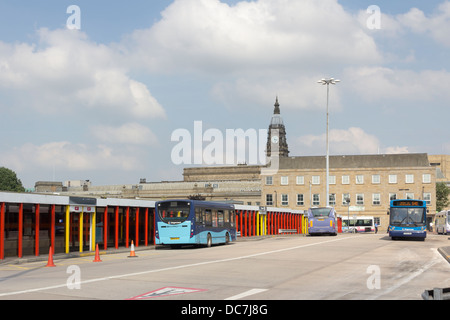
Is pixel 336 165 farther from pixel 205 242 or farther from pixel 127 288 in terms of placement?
pixel 127 288

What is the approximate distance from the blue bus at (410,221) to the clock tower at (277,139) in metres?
117

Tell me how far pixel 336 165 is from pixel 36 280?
88.3 m

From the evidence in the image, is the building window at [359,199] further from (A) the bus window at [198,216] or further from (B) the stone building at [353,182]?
(A) the bus window at [198,216]

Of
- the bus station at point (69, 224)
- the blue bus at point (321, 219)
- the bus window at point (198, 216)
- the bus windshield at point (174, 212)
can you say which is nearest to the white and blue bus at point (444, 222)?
the blue bus at point (321, 219)

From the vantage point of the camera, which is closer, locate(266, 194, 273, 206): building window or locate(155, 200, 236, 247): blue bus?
locate(155, 200, 236, 247): blue bus

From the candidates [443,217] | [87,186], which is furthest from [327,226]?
[87,186]

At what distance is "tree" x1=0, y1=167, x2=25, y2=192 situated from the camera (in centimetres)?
9931

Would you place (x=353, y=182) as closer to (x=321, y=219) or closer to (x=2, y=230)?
(x=321, y=219)

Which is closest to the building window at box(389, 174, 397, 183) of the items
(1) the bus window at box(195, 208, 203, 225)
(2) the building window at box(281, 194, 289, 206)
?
(2) the building window at box(281, 194, 289, 206)

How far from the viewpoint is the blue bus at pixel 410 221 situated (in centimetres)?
3634

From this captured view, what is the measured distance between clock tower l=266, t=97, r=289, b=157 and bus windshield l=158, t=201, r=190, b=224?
125 meters

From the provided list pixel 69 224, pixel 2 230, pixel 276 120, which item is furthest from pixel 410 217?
pixel 276 120

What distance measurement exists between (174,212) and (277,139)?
13329 cm

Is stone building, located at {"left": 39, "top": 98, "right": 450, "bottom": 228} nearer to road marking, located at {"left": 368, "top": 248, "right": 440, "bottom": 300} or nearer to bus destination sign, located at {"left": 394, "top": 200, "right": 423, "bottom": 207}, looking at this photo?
bus destination sign, located at {"left": 394, "top": 200, "right": 423, "bottom": 207}
